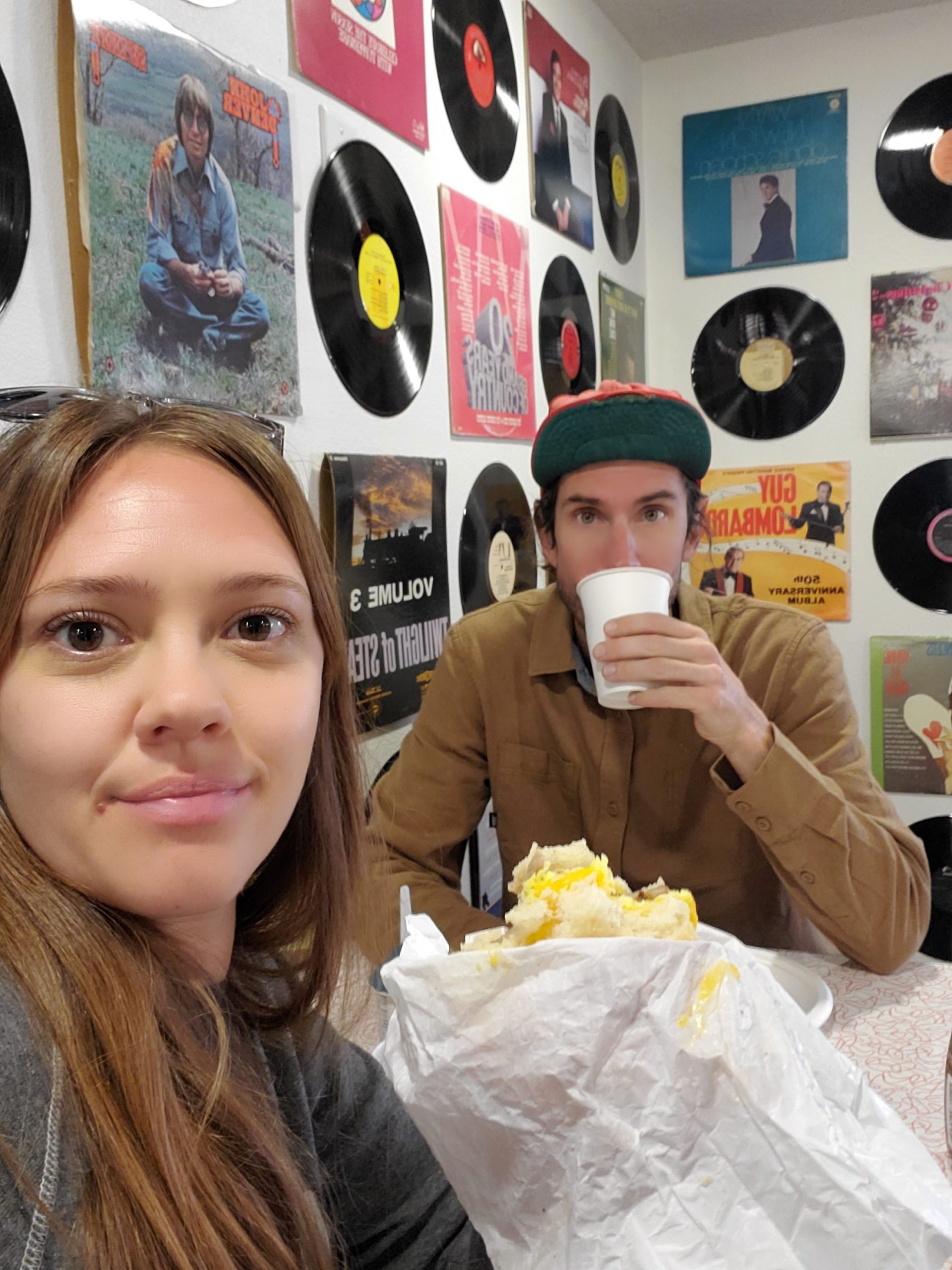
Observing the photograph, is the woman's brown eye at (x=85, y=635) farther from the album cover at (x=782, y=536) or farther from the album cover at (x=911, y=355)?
the album cover at (x=911, y=355)

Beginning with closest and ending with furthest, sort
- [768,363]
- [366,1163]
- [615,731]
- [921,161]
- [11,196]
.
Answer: [366,1163] < [11,196] < [615,731] < [921,161] < [768,363]

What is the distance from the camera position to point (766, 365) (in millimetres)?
2791

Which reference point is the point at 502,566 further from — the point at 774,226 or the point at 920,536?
the point at 774,226

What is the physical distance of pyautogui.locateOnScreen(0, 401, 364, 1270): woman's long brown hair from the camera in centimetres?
48

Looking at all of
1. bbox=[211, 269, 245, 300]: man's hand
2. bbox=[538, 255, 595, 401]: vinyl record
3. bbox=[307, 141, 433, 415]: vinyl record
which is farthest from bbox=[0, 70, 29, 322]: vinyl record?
bbox=[538, 255, 595, 401]: vinyl record

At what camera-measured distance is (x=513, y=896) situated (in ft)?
4.96

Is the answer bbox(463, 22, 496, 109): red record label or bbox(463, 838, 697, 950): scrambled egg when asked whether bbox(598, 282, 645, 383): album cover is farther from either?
bbox(463, 838, 697, 950): scrambled egg

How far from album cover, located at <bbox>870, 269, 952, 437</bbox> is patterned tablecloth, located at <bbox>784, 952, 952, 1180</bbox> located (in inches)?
72.3

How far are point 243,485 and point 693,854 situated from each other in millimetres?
1026

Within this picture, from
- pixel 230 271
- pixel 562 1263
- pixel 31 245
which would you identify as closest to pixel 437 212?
pixel 230 271

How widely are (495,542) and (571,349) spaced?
→ 0.66m

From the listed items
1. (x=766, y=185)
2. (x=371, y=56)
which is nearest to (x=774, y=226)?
(x=766, y=185)

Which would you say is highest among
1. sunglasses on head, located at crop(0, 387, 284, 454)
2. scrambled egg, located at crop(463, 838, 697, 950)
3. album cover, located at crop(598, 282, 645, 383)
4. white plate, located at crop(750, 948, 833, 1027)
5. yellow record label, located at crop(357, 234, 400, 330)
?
album cover, located at crop(598, 282, 645, 383)

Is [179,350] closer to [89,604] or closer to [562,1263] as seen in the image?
[89,604]
